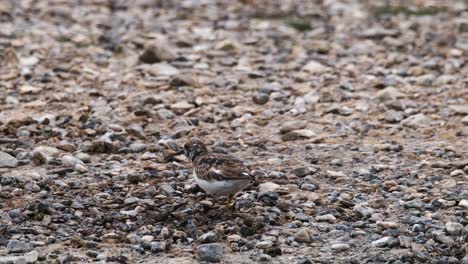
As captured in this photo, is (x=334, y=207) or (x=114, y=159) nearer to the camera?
(x=334, y=207)

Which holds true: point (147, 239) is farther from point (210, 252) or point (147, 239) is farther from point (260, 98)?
point (260, 98)

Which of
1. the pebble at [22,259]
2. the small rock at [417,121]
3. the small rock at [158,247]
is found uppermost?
the pebble at [22,259]

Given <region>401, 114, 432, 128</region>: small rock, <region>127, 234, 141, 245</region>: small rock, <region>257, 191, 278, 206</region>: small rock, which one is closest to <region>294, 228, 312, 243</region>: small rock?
<region>257, 191, 278, 206</region>: small rock

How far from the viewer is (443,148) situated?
1083 centimetres

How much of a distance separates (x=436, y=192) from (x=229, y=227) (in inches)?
85.3

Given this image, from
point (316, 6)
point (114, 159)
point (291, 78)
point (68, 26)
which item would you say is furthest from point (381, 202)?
point (316, 6)

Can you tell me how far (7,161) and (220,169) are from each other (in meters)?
2.64

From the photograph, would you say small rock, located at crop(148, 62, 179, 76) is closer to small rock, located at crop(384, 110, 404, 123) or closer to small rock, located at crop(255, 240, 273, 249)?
small rock, located at crop(384, 110, 404, 123)

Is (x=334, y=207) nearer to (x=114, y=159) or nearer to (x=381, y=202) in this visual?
(x=381, y=202)

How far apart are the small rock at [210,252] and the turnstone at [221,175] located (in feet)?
2.71

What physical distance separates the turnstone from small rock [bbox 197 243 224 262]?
0.83 metres

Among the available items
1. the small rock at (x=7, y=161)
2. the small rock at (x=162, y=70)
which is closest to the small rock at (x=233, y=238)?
the small rock at (x=7, y=161)

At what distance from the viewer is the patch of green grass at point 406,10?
58.4 ft

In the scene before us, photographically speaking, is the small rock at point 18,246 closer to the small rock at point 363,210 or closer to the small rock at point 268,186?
the small rock at point 268,186
